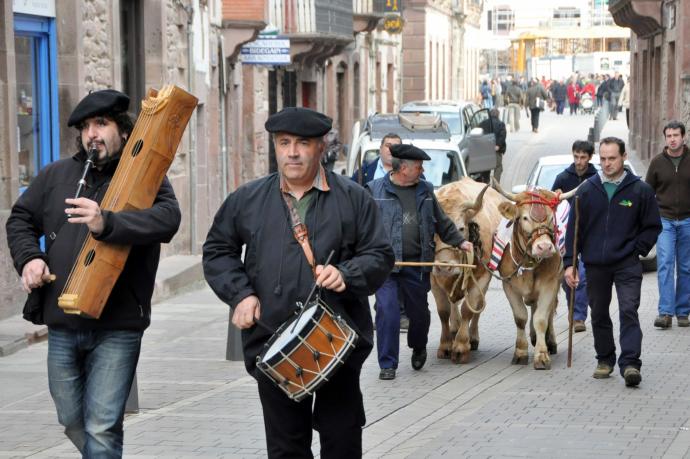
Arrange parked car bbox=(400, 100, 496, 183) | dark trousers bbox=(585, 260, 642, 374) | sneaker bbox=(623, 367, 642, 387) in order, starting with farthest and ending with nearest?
parked car bbox=(400, 100, 496, 183), dark trousers bbox=(585, 260, 642, 374), sneaker bbox=(623, 367, 642, 387)

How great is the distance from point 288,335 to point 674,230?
918 centimetres

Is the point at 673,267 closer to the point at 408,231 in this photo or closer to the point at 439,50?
the point at 408,231

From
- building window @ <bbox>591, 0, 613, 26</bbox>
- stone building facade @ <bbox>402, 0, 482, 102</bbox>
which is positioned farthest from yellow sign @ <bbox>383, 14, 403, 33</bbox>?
building window @ <bbox>591, 0, 613, 26</bbox>

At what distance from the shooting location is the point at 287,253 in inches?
238

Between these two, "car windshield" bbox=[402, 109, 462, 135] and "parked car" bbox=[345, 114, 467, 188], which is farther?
"car windshield" bbox=[402, 109, 462, 135]

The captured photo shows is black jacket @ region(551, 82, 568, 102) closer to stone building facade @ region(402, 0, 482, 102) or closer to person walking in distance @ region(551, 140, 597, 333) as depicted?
stone building facade @ region(402, 0, 482, 102)

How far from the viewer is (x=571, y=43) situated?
11638 cm

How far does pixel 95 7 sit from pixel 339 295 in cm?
1180

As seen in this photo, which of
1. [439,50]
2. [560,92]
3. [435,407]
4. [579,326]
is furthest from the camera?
[560,92]

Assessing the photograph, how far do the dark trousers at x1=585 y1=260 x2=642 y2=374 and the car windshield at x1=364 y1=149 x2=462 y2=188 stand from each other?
30.8 feet

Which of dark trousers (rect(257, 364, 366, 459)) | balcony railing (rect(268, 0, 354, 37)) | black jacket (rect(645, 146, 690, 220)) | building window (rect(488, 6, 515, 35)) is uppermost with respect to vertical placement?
building window (rect(488, 6, 515, 35))

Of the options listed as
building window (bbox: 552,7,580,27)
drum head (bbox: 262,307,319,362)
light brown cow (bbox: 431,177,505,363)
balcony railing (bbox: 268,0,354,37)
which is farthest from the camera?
building window (bbox: 552,7,580,27)

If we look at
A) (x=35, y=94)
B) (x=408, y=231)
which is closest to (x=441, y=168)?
(x=35, y=94)

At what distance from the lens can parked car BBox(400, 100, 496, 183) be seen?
27.5 meters
